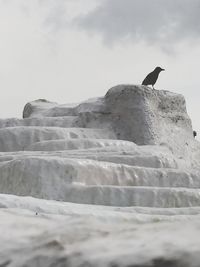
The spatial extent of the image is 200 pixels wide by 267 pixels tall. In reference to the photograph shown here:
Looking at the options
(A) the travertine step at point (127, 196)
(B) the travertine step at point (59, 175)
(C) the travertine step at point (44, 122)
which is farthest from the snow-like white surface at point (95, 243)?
(C) the travertine step at point (44, 122)

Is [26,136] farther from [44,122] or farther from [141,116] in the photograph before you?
[141,116]

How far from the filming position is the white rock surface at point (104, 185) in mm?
1546

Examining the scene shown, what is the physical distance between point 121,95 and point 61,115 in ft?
7.21

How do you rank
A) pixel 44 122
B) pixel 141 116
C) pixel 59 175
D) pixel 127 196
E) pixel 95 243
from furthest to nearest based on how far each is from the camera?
pixel 44 122 → pixel 141 116 → pixel 59 175 → pixel 127 196 → pixel 95 243

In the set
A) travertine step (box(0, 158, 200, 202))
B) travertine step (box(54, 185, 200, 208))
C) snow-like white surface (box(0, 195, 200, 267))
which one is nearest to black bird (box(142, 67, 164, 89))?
Answer: travertine step (box(0, 158, 200, 202))

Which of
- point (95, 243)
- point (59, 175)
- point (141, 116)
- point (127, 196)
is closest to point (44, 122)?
point (141, 116)

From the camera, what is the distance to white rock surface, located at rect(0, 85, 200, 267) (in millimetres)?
1546

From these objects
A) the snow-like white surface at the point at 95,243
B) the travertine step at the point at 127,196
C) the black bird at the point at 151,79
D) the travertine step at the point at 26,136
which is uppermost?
the black bird at the point at 151,79

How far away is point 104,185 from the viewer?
300 inches

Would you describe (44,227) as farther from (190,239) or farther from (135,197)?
(135,197)

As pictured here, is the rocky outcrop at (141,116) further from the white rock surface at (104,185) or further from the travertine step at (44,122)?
the travertine step at (44,122)

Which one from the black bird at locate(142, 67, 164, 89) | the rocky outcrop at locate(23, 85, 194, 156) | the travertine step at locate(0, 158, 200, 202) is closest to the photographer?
the travertine step at locate(0, 158, 200, 202)

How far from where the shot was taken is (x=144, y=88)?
14273 mm

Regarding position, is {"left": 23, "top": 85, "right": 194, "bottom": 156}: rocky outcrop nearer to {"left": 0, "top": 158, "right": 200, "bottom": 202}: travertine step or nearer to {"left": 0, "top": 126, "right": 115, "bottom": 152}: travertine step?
{"left": 0, "top": 126, "right": 115, "bottom": 152}: travertine step
